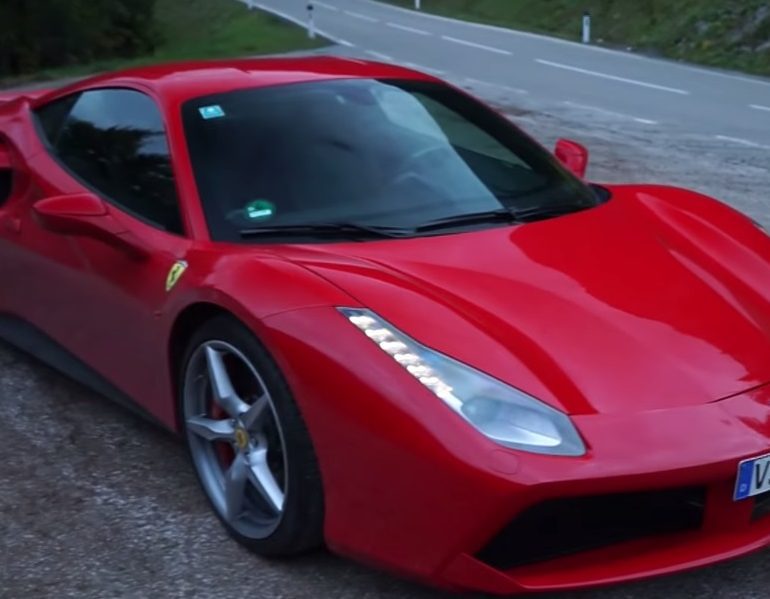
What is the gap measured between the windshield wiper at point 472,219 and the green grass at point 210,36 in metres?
20.1

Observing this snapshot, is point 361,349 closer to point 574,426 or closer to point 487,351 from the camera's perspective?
point 487,351

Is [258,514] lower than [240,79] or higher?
lower

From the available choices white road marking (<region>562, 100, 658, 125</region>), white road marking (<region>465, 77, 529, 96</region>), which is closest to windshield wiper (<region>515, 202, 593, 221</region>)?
white road marking (<region>562, 100, 658, 125</region>)

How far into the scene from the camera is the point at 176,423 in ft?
13.1

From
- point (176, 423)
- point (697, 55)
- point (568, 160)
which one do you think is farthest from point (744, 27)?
point (176, 423)

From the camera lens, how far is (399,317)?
3.31 meters

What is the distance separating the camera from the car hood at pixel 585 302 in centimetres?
321

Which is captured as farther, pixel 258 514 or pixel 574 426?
pixel 258 514

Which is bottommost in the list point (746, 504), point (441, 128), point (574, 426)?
point (746, 504)

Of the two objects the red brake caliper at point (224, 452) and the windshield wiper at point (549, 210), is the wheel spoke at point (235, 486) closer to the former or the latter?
the red brake caliper at point (224, 452)

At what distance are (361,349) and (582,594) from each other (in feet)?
2.78

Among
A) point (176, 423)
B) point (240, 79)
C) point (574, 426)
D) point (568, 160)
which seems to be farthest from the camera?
point (568, 160)

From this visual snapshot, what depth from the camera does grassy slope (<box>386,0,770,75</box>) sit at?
2462 centimetres

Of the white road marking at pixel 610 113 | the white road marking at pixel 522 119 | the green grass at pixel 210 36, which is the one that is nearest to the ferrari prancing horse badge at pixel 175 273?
the white road marking at pixel 522 119
